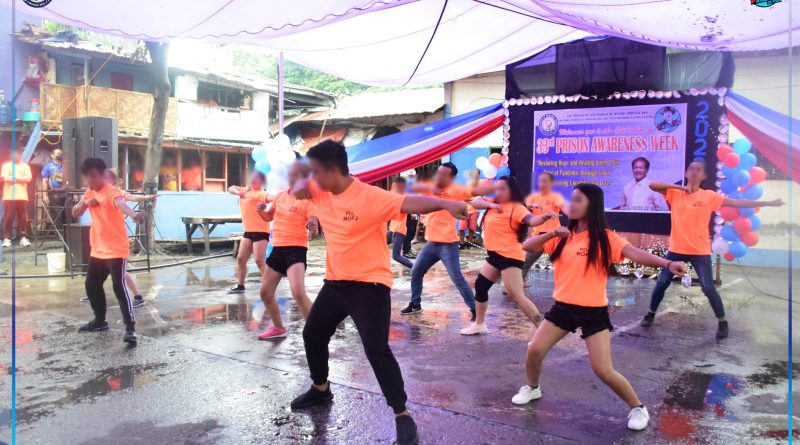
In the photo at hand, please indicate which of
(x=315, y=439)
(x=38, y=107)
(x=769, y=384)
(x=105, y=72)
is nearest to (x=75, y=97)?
(x=38, y=107)

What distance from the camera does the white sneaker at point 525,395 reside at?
4164 mm

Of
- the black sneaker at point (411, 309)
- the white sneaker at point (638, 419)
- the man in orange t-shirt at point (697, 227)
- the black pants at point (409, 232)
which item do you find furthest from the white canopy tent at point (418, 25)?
the black pants at point (409, 232)

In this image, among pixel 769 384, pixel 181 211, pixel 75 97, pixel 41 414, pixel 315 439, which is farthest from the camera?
pixel 181 211

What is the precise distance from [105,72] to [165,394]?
1682cm

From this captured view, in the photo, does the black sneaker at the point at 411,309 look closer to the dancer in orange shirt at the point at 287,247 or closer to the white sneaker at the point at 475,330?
the white sneaker at the point at 475,330

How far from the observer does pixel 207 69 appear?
19.6 m

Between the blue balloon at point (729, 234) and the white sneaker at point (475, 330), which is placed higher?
the blue balloon at point (729, 234)

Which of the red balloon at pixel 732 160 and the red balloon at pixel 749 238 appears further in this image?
the red balloon at pixel 732 160

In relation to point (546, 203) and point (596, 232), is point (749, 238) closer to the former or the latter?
point (546, 203)

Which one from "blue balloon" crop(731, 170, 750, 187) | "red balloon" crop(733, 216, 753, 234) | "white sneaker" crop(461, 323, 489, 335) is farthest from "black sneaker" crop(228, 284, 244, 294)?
"blue balloon" crop(731, 170, 750, 187)

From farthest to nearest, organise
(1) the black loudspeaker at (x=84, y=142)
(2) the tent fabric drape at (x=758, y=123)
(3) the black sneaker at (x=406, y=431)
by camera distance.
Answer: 1. (1) the black loudspeaker at (x=84, y=142)
2. (2) the tent fabric drape at (x=758, y=123)
3. (3) the black sneaker at (x=406, y=431)

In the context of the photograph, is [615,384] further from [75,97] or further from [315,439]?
[75,97]

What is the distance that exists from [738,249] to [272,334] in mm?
6195

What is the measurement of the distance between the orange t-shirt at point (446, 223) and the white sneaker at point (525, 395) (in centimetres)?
261
